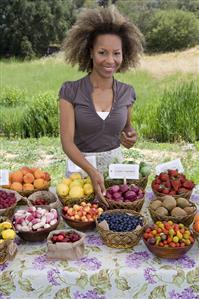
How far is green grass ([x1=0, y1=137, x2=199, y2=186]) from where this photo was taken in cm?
576

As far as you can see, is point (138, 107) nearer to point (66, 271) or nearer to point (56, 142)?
point (56, 142)

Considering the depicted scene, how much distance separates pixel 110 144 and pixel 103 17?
693 millimetres

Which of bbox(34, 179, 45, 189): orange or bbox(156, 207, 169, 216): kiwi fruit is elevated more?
bbox(156, 207, 169, 216): kiwi fruit

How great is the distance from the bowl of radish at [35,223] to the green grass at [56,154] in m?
3.05

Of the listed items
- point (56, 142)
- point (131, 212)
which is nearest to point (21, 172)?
point (131, 212)

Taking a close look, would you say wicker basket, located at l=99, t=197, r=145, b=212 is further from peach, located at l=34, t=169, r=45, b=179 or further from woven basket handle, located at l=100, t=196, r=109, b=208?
peach, located at l=34, t=169, r=45, b=179

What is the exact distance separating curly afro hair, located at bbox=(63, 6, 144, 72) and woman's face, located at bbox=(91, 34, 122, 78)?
49 mm

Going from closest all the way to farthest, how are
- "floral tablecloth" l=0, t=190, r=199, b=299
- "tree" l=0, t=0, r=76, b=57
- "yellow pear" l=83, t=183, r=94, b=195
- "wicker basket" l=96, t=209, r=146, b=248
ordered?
"floral tablecloth" l=0, t=190, r=199, b=299 < "wicker basket" l=96, t=209, r=146, b=248 < "yellow pear" l=83, t=183, r=94, b=195 < "tree" l=0, t=0, r=76, b=57

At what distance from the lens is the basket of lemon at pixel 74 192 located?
7.92ft

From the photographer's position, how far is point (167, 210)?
2260mm

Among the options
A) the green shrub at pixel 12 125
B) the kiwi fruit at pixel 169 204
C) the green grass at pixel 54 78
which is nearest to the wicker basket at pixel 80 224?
the kiwi fruit at pixel 169 204

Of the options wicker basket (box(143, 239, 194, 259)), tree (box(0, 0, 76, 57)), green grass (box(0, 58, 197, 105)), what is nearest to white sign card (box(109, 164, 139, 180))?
wicker basket (box(143, 239, 194, 259))

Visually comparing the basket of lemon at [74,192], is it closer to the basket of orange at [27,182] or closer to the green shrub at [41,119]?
the basket of orange at [27,182]

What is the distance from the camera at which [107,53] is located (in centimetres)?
256
